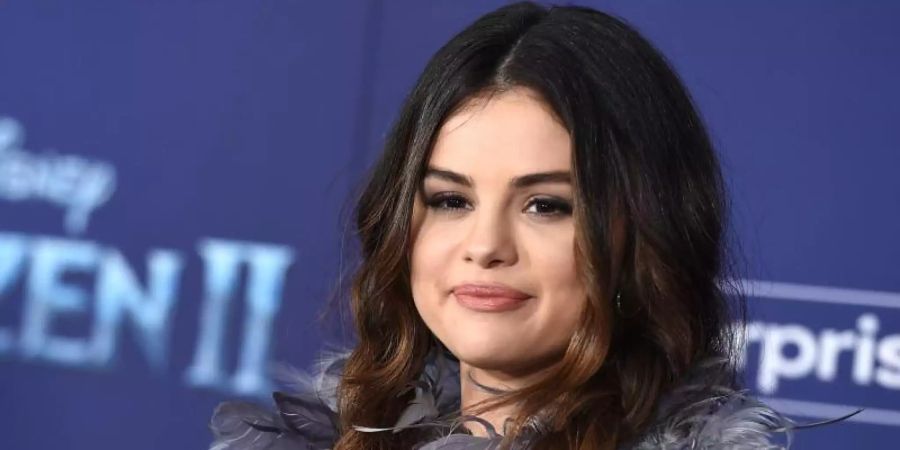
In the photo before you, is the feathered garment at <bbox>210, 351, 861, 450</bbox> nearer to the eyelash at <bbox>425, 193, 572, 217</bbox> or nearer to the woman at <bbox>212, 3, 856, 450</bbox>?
the woman at <bbox>212, 3, 856, 450</bbox>

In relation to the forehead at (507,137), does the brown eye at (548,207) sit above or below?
below

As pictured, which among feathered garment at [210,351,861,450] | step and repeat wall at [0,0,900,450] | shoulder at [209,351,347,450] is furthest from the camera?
step and repeat wall at [0,0,900,450]

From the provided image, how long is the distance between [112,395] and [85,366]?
63 mm

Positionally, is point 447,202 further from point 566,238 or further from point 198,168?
point 198,168

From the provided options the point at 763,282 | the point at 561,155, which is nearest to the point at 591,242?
the point at 561,155

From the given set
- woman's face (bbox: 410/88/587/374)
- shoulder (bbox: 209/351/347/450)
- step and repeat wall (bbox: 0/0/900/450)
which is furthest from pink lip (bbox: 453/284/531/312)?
step and repeat wall (bbox: 0/0/900/450)

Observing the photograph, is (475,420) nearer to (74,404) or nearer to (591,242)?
(591,242)

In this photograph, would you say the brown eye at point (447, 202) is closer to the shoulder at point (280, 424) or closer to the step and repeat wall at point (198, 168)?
the shoulder at point (280, 424)

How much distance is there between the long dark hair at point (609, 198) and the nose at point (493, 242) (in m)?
0.06

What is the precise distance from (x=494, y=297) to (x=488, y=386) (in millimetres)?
136

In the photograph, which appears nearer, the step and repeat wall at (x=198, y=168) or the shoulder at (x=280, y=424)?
the shoulder at (x=280, y=424)

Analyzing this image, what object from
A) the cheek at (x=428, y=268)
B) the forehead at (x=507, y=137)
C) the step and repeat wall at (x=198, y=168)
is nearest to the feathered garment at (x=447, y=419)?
the cheek at (x=428, y=268)

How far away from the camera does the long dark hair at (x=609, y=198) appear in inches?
50.7

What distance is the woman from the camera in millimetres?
1276
